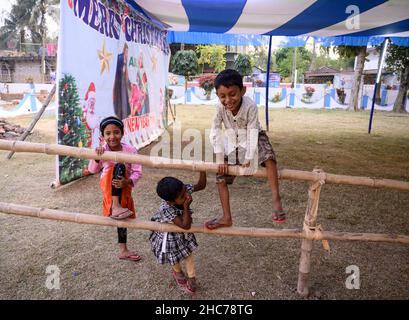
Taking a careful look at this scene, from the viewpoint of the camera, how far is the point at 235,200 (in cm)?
417

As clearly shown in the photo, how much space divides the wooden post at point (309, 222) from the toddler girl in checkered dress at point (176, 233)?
0.75 m

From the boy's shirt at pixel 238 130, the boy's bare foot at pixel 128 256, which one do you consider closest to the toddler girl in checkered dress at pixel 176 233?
the boy's shirt at pixel 238 130

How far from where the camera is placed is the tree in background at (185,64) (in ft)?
82.9

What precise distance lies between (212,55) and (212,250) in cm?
2714

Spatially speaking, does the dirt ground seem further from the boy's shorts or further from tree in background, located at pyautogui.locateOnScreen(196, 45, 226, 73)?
tree in background, located at pyautogui.locateOnScreen(196, 45, 226, 73)

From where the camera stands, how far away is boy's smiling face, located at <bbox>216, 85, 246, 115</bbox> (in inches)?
85.1

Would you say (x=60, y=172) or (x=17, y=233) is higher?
(x=60, y=172)

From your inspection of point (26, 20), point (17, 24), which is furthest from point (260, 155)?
A: point (17, 24)

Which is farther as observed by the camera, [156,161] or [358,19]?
[358,19]

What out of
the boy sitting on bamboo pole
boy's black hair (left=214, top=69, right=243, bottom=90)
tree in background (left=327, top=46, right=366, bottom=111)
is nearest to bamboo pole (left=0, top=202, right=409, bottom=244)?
the boy sitting on bamboo pole

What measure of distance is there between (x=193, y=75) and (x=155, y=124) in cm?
1946

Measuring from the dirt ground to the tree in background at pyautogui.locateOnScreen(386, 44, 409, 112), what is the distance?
17680 mm
